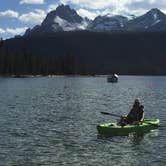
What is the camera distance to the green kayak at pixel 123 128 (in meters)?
46.0

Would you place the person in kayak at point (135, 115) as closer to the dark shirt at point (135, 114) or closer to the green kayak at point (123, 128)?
the dark shirt at point (135, 114)

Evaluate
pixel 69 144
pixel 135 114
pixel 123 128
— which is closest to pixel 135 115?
pixel 135 114

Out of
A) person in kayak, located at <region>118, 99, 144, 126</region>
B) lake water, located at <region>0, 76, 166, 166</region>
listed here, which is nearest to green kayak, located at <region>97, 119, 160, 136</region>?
person in kayak, located at <region>118, 99, 144, 126</region>

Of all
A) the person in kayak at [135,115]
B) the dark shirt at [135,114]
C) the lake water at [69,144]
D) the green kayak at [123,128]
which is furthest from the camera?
the dark shirt at [135,114]

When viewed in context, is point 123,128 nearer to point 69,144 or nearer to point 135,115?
point 135,115

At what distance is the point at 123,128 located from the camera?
47156 millimetres

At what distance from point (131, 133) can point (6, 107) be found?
30903 mm

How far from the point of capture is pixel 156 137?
4700cm

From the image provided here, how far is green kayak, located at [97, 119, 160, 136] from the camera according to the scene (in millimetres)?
46031

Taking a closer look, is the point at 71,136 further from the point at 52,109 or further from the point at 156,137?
the point at 52,109

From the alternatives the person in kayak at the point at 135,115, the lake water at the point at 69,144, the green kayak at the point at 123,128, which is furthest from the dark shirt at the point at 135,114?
the lake water at the point at 69,144

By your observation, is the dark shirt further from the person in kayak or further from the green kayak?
the green kayak

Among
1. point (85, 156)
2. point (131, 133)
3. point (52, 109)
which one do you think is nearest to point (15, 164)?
point (85, 156)

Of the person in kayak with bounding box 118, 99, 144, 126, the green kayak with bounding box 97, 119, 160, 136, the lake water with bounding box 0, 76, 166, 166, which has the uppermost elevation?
the person in kayak with bounding box 118, 99, 144, 126
